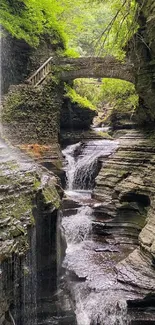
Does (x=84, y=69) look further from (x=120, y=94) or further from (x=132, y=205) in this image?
(x=132, y=205)

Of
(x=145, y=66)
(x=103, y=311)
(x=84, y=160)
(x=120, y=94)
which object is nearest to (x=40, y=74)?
(x=84, y=160)

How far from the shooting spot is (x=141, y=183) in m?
11.3

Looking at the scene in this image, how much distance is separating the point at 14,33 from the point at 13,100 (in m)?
3.14

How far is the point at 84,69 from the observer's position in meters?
17.4

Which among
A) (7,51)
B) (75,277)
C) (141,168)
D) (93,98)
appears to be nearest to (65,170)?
(141,168)

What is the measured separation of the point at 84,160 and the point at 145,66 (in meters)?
6.66

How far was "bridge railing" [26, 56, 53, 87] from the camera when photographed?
1694cm

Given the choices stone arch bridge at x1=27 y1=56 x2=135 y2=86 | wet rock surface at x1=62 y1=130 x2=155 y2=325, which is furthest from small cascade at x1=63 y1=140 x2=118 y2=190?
stone arch bridge at x1=27 y1=56 x2=135 y2=86

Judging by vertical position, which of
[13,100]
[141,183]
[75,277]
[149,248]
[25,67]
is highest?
[25,67]

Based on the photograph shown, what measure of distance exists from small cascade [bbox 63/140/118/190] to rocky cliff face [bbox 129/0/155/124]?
4068 mm

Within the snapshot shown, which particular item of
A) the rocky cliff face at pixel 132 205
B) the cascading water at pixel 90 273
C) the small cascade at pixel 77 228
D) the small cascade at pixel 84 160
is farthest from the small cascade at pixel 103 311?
the small cascade at pixel 84 160

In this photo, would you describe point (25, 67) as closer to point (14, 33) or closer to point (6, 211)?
point (14, 33)

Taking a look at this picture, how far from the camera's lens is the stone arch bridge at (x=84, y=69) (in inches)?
661

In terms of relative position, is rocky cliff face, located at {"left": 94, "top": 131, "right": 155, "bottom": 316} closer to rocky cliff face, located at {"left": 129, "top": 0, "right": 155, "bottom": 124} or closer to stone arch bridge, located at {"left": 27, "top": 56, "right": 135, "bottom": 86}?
rocky cliff face, located at {"left": 129, "top": 0, "right": 155, "bottom": 124}
